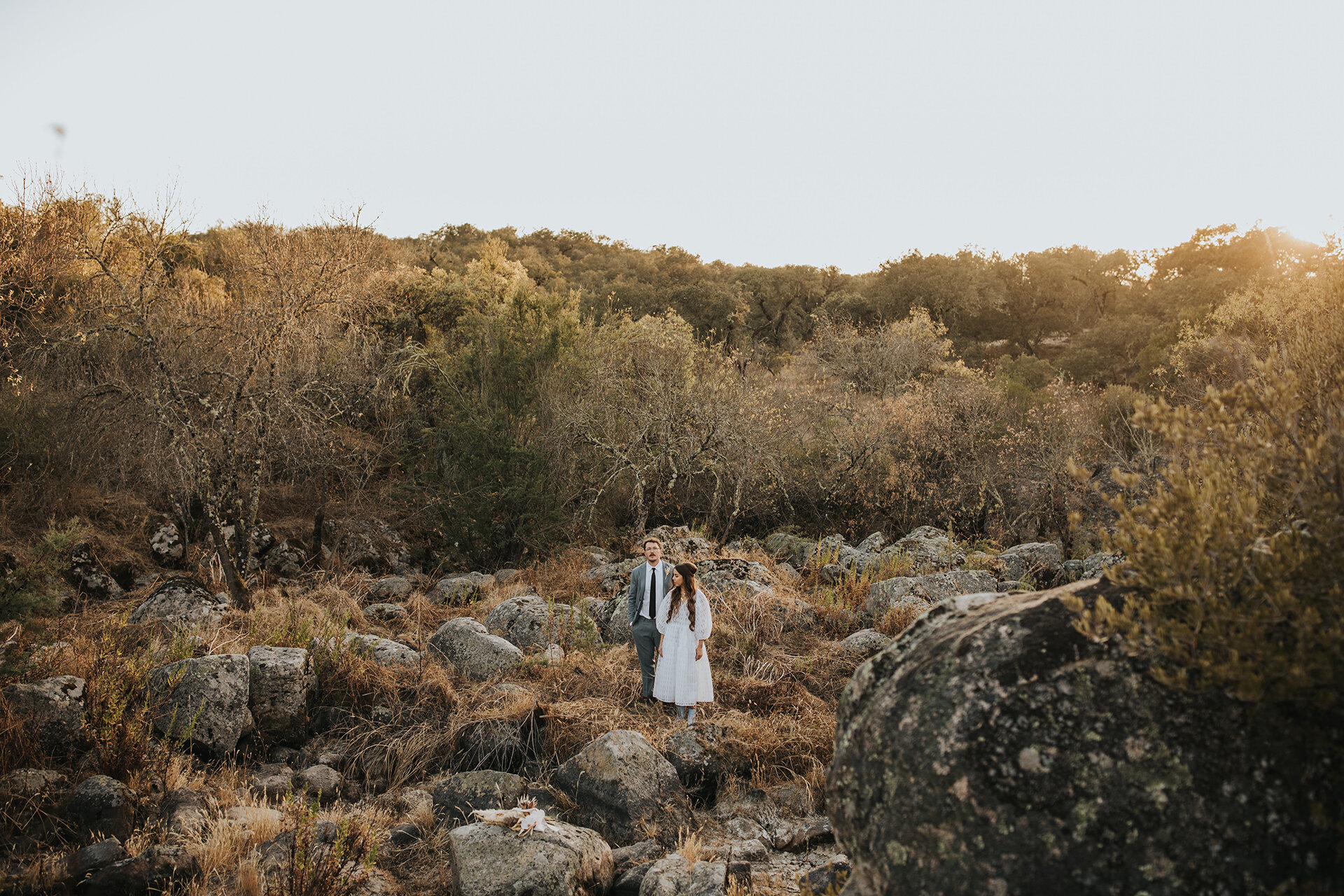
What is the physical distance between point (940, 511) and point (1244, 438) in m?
11.3

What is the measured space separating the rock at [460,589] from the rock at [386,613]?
62 cm

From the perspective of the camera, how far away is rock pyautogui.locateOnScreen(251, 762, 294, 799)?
16.5ft

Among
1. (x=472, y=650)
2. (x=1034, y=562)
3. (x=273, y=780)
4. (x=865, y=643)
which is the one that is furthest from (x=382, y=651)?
(x=1034, y=562)

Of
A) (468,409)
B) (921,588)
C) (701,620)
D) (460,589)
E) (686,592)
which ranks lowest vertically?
(460,589)

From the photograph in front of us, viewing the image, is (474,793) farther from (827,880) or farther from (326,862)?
(827,880)

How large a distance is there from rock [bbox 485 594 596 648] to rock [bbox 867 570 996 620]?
3.27m

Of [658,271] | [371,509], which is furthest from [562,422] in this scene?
[658,271]

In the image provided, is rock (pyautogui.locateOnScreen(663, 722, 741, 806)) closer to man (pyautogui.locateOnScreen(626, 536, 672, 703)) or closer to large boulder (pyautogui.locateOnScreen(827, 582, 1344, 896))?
man (pyautogui.locateOnScreen(626, 536, 672, 703))

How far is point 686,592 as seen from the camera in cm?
627

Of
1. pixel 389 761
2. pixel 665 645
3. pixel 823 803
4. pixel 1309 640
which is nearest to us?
pixel 1309 640

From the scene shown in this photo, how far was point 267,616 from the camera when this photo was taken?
7.92m

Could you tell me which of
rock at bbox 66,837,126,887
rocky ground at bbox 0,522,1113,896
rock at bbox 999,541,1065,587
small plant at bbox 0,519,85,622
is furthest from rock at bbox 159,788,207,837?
rock at bbox 999,541,1065,587

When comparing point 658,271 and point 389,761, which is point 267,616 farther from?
point 658,271

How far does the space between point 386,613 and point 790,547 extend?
6.07 metres
